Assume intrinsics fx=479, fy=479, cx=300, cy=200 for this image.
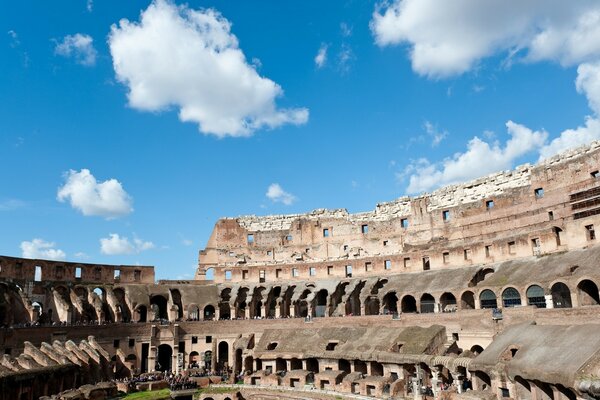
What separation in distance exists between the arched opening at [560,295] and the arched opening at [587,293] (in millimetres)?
941

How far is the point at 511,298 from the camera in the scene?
37.6 metres

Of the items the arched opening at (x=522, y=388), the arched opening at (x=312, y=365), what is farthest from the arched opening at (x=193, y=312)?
the arched opening at (x=522, y=388)

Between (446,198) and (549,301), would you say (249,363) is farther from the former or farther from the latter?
(446,198)

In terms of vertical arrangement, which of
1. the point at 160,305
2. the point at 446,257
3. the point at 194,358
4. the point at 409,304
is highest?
the point at 446,257

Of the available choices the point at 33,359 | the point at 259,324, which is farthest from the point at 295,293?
the point at 33,359

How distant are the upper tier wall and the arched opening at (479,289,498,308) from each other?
521 centimetres

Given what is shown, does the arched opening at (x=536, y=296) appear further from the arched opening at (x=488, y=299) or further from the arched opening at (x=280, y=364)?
the arched opening at (x=280, y=364)

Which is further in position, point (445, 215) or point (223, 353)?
point (445, 215)

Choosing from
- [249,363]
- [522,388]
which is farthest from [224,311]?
[522,388]

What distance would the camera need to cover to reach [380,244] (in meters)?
58.5

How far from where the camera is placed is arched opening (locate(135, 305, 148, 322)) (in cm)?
5225

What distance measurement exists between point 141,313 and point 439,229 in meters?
35.0

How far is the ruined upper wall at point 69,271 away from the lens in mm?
47281

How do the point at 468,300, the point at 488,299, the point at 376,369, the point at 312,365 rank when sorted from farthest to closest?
the point at 312,365 < the point at 468,300 < the point at 488,299 < the point at 376,369
